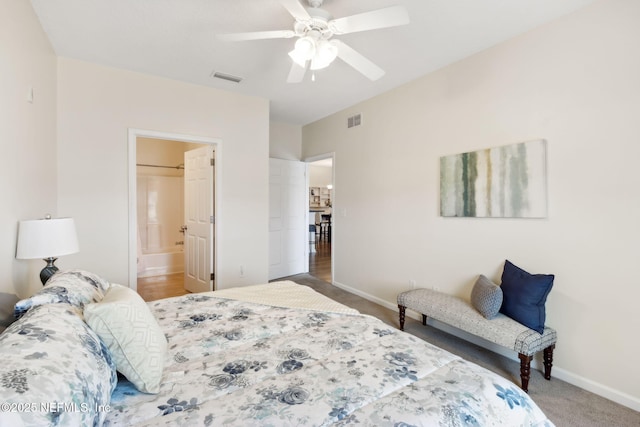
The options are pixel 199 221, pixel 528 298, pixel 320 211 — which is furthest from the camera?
pixel 320 211

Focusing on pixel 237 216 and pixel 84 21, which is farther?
A: pixel 237 216

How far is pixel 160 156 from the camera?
590cm

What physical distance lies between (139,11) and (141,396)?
2.49 metres

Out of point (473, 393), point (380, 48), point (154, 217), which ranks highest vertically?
point (380, 48)

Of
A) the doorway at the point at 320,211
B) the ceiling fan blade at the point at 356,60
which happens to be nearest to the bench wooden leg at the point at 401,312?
the ceiling fan blade at the point at 356,60

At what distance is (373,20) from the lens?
1729 millimetres

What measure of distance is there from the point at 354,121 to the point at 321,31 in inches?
91.9

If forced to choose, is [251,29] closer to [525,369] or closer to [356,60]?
[356,60]

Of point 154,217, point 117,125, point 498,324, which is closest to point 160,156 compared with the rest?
point 154,217

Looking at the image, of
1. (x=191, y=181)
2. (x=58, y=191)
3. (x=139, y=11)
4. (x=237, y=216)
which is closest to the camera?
(x=139, y=11)

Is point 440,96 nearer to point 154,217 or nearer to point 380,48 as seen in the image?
point 380,48

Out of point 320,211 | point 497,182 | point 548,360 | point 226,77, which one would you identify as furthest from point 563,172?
point 320,211

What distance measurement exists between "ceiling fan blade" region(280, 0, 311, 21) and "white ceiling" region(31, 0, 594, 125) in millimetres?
397

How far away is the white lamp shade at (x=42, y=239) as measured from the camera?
177cm
